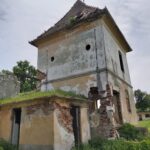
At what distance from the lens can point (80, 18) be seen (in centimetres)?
1352

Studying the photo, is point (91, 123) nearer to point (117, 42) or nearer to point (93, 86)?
point (93, 86)

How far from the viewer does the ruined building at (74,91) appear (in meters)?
8.53

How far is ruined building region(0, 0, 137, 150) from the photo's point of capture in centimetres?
853

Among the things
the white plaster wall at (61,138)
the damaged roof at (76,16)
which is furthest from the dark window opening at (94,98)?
the damaged roof at (76,16)

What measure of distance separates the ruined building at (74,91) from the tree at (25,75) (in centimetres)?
1573

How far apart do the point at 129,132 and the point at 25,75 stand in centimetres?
2458

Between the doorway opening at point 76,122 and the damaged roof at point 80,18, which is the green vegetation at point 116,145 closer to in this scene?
the doorway opening at point 76,122

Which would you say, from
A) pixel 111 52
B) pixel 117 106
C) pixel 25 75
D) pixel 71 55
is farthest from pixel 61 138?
pixel 25 75

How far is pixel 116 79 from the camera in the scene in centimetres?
1284

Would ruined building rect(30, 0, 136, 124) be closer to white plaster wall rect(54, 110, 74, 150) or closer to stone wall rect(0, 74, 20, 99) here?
stone wall rect(0, 74, 20, 99)

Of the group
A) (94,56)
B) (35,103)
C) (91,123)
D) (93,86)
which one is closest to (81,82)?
(93,86)

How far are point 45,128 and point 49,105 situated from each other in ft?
3.42

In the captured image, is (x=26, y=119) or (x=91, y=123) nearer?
(x=26, y=119)

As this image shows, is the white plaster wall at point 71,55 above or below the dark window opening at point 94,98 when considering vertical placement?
above
